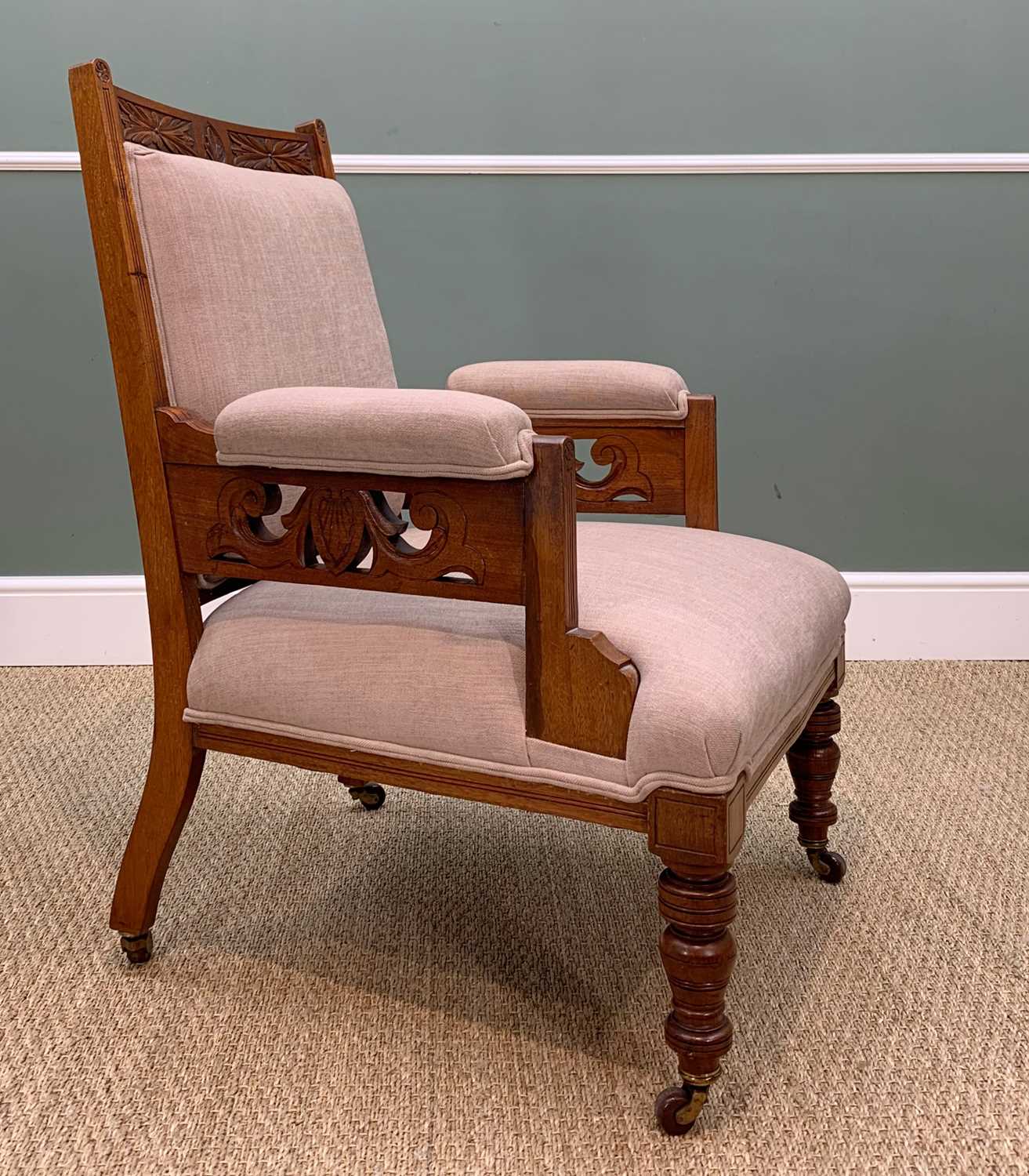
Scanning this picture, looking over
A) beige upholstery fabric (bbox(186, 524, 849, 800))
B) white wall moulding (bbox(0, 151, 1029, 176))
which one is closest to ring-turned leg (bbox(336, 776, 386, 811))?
beige upholstery fabric (bbox(186, 524, 849, 800))

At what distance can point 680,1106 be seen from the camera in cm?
111

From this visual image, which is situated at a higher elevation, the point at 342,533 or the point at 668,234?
the point at 668,234

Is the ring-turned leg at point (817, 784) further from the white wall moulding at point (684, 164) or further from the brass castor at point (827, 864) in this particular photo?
the white wall moulding at point (684, 164)

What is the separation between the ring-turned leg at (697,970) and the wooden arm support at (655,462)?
57cm

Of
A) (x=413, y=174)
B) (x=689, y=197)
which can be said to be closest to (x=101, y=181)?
(x=413, y=174)

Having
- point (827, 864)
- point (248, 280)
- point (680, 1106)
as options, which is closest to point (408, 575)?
point (248, 280)

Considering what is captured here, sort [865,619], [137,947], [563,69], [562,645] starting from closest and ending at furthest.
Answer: [562,645], [137,947], [563,69], [865,619]

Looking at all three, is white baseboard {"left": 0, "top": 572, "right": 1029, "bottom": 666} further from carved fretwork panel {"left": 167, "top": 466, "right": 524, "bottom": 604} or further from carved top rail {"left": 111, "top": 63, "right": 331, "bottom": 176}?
carved fretwork panel {"left": 167, "top": 466, "right": 524, "bottom": 604}

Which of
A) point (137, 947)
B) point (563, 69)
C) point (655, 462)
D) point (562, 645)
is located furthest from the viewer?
point (563, 69)

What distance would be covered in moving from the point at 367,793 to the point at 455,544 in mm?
817

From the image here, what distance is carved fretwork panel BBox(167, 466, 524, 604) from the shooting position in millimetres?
1073

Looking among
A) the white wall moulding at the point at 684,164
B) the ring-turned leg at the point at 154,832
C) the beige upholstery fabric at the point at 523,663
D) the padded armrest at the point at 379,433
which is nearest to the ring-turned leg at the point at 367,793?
the ring-turned leg at the point at 154,832

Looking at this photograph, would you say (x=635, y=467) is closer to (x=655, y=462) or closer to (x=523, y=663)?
(x=655, y=462)

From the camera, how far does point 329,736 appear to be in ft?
3.95
